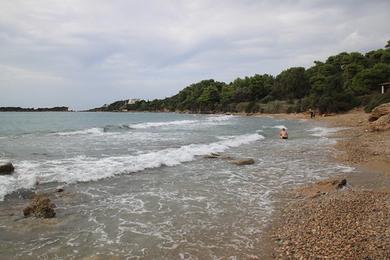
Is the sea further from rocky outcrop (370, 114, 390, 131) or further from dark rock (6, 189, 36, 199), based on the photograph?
rocky outcrop (370, 114, 390, 131)

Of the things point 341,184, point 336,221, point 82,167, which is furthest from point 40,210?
point 341,184

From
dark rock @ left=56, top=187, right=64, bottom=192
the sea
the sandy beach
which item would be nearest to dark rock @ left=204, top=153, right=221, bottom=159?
the sea

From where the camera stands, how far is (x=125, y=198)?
420 inches

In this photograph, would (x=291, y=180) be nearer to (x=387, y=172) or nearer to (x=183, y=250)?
(x=387, y=172)

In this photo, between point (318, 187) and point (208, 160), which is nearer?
point (318, 187)

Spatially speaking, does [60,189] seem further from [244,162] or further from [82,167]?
[244,162]

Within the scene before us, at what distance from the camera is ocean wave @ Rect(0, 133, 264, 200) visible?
40.8 ft

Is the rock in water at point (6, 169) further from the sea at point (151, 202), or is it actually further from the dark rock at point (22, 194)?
the dark rock at point (22, 194)

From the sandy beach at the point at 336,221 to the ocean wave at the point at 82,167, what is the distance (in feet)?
23.5

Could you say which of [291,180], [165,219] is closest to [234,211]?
[165,219]

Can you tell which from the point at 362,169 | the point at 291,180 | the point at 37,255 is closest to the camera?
the point at 37,255

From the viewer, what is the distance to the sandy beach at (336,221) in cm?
614

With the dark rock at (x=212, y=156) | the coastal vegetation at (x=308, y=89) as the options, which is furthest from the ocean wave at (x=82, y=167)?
the coastal vegetation at (x=308, y=89)

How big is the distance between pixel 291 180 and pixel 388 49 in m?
65.5
